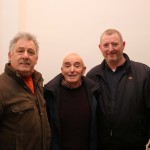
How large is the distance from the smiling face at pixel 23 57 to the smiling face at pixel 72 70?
0.42 metres

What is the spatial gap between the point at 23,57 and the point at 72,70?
522 millimetres

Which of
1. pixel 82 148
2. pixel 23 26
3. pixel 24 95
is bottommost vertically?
pixel 82 148

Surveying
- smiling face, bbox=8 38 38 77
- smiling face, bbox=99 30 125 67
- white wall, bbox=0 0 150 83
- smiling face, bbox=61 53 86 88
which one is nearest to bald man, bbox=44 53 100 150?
smiling face, bbox=61 53 86 88

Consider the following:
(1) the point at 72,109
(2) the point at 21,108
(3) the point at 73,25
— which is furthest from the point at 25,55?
(3) the point at 73,25

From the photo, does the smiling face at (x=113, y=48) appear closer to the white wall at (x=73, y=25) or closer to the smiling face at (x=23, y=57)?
the white wall at (x=73, y=25)

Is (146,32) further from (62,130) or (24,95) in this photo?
(24,95)

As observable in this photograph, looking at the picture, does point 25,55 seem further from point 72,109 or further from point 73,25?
point 73,25

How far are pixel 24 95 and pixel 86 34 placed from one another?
1266 millimetres

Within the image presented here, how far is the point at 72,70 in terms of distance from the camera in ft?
7.22

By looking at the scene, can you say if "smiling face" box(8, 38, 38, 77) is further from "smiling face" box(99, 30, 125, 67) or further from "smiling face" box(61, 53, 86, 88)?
"smiling face" box(99, 30, 125, 67)

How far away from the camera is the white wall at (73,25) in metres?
2.75

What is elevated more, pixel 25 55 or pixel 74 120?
pixel 25 55

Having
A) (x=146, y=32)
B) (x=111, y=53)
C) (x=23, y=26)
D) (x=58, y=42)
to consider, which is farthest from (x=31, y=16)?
(x=146, y=32)

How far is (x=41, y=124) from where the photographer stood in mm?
1804
